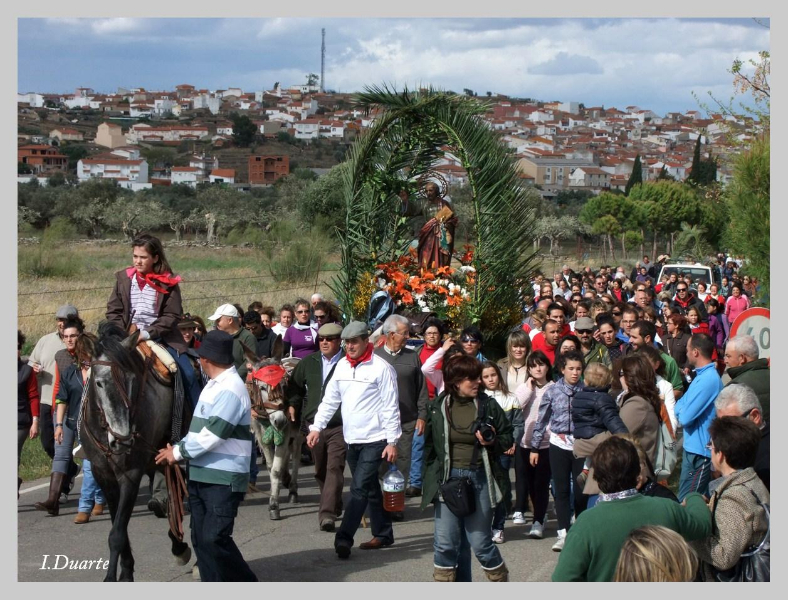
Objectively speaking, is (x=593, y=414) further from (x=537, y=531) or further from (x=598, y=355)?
(x=598, y=355)

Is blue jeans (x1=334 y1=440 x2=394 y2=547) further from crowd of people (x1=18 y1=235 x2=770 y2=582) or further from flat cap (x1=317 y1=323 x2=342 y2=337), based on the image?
flat cap (x1=317 y1=323 x2=342 y2=337)

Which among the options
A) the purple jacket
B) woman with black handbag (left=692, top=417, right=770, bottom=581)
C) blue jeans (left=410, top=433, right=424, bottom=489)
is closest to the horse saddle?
blue jeans (left=410, top=433, right=424, bottom=489)

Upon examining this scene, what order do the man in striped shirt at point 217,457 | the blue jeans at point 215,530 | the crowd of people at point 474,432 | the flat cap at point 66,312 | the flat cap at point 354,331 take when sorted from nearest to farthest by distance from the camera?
the crowd of people at point 474,432 → the man in striped shirt at point 217,457 → the blue jeans at point 215,530 → the flat cap at point 354,331 → the flat cap at point 66,312

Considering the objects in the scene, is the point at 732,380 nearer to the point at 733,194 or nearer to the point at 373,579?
the point at 373,579

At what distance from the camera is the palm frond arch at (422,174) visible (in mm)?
13242

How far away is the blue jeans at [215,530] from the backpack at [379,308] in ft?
20.7

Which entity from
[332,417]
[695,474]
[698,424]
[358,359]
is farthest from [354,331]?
[695,474]

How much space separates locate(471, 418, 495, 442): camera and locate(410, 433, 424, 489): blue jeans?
365 centimetres

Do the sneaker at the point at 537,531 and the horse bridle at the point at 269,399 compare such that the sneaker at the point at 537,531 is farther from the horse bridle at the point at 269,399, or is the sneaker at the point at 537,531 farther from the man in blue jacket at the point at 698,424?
the horse bridle at the point at 269,399

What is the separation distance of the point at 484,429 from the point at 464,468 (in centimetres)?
29

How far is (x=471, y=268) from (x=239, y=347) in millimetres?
3189

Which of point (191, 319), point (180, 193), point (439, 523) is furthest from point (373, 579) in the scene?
point (180, 193)

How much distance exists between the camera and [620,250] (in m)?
70.1

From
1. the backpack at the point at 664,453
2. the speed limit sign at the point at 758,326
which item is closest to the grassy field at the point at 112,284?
the speed limit sign at the point at 758,326
